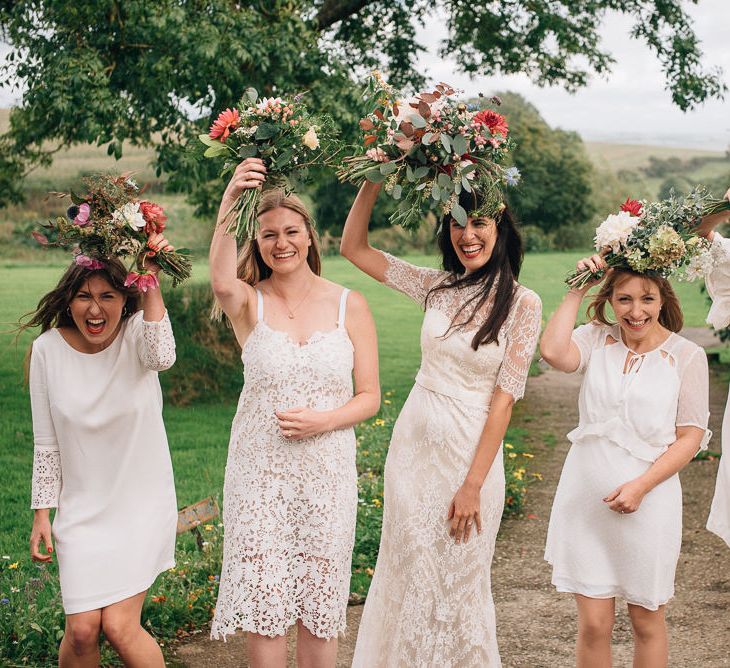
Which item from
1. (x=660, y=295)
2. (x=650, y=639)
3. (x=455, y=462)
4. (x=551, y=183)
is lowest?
(x=650, y=639)

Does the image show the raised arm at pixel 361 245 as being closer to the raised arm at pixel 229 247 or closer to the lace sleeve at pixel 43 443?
the raised arm at pixel 229 247

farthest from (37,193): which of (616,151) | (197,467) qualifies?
(616,151)

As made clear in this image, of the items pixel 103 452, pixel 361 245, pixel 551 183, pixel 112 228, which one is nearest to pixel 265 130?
pixel 112 228

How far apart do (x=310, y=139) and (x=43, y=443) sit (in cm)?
158

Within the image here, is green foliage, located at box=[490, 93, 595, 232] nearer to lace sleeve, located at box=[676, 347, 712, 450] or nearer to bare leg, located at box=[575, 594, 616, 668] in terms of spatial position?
lace sleeve, located at box=[676, 347, 712, 450]

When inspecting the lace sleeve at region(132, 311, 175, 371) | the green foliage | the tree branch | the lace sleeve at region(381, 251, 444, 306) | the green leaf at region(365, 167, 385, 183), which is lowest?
the lace sleeve at region(132, 311, 175, 371)

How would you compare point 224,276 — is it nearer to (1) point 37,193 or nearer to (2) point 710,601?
(2) point 710,601

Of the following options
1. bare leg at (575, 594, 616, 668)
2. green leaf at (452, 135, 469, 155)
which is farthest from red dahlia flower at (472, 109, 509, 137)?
bare leg at (575, 594, 616, 668)

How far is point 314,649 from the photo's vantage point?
13.0ft

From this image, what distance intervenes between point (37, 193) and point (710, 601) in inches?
589

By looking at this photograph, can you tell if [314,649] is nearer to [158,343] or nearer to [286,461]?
[286,461]

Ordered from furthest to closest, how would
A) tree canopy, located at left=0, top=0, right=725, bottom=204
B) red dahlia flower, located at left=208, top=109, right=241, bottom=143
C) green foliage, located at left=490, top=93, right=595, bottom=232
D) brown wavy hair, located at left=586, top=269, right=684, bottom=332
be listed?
green foliage, located at left=490, top=93, right=595, bottom=232 → tree canopy, located at left=0, top=0, right=725, bottom=204 → brown wavy hair, located at left=586, top=269, right=684, bottom=332 → red dahlia flower, located at left=208, top=109, right=241, bottom=143

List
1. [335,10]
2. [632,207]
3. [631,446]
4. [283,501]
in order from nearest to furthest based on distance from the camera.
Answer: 1. [283,501]
2. [631,446]
3. [632,207]
4. [335,10]

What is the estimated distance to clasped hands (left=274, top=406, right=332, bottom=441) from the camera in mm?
3812
